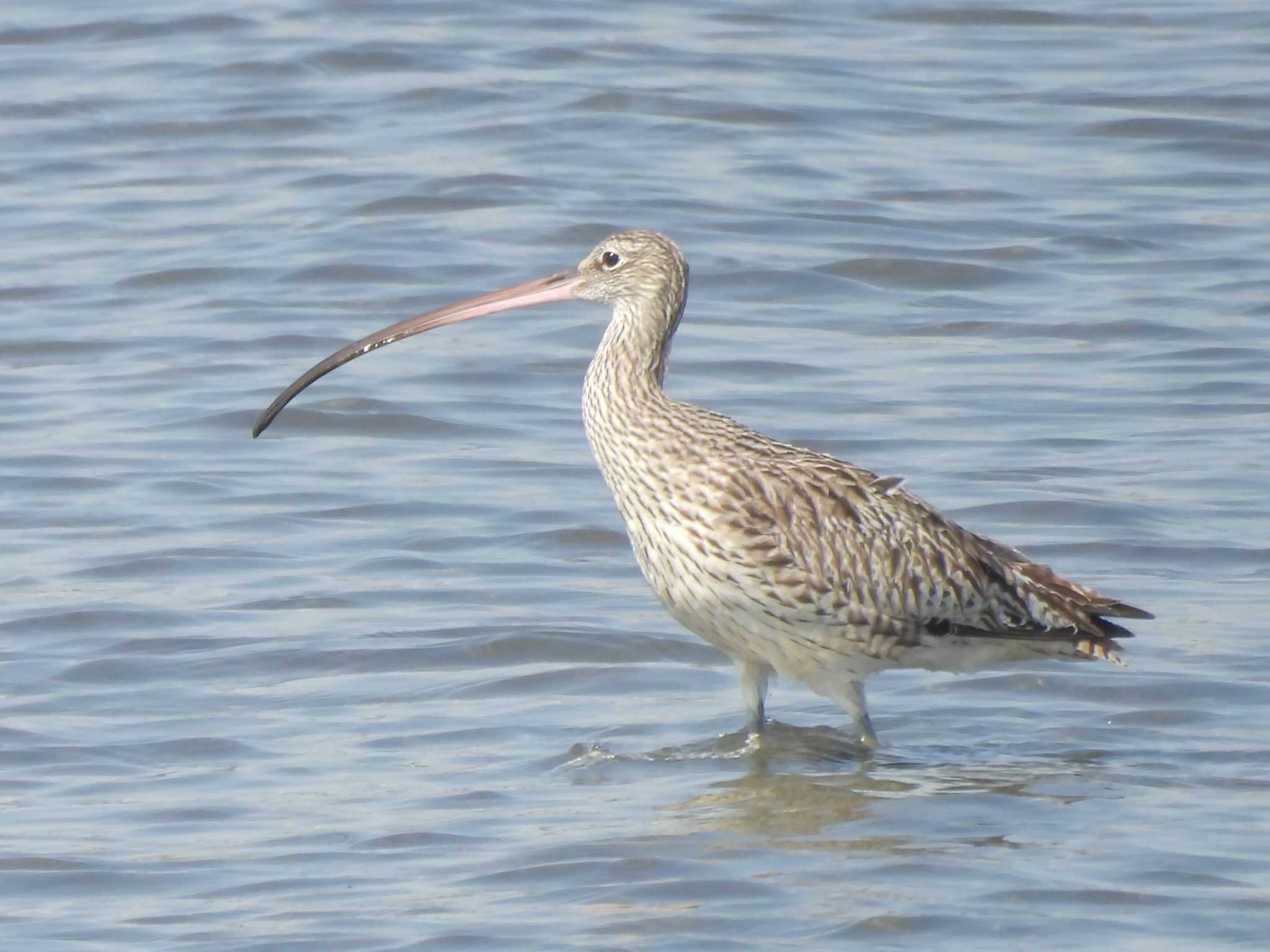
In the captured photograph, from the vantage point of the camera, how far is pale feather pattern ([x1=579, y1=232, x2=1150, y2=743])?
7.55 metres

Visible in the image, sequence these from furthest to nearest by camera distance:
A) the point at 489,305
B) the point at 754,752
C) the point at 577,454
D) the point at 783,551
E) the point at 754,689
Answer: the point at 577,454
the point at 489,305
the point at 754,689
the point at 754,752
the point at 783,551

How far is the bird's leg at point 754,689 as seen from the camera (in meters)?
7.93

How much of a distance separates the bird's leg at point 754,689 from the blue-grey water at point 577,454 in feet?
0.28

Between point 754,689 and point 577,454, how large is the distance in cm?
331

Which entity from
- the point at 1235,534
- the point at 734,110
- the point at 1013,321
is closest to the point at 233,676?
the point at 1235,534

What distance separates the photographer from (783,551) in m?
7.56

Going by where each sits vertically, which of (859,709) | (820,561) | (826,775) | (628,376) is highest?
(628,376)

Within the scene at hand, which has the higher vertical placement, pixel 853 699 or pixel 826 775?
pixel 853 699

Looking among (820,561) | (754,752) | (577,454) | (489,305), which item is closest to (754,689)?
(754,752)

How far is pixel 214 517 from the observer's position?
404 inches

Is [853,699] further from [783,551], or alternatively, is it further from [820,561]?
[783,551]

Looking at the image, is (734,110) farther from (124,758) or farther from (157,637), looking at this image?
(124,758)

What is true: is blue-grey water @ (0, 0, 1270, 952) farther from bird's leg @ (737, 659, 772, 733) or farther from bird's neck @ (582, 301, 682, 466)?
bird's neck @ (582, 301, 682, 466)

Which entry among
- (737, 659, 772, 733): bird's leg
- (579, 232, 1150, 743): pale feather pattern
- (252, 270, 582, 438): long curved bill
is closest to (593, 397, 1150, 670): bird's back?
(579, 232, 1150, 743): pale feather pattern
